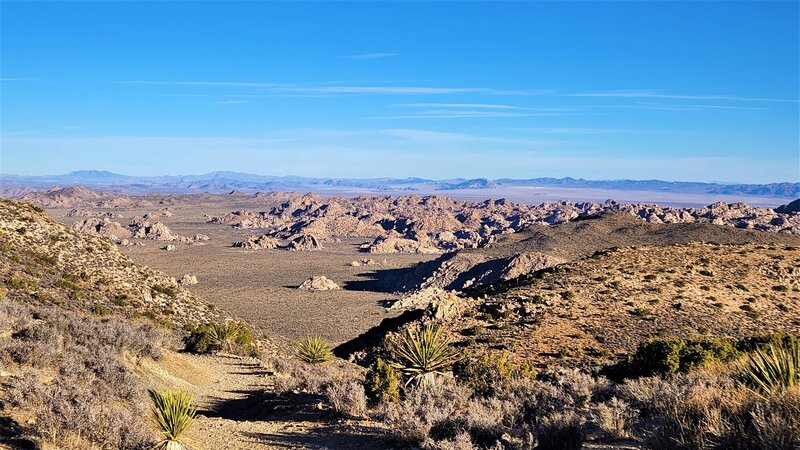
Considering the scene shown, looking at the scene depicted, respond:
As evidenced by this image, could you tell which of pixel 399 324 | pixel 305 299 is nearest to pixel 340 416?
pixel 399 324

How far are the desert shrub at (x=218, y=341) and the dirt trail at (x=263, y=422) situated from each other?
3208 millimetres

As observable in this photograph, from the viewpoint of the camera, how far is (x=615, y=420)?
7.25 meters

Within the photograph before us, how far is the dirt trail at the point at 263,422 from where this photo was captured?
9.44m

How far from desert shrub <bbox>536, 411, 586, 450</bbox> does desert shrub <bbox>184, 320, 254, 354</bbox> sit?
1506 cm

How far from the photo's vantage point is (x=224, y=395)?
1520cm

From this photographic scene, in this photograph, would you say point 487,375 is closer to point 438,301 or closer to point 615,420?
point 615,420

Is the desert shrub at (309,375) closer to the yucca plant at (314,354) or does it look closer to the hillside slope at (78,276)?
the yucca plant at (314,354)

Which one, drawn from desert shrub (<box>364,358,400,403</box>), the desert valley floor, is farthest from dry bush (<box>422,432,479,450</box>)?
desert shrub (<box>364,358,400,403</box>)

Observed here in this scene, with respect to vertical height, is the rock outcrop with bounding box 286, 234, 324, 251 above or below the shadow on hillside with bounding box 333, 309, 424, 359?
below

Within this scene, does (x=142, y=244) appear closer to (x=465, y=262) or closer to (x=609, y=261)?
(x=465, y=262)

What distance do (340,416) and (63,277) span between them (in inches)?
762

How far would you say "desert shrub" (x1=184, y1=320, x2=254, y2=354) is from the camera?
19906 mm

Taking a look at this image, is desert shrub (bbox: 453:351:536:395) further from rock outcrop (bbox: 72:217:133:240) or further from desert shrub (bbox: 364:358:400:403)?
rock outcrop (bbox: 72:217:133:240)

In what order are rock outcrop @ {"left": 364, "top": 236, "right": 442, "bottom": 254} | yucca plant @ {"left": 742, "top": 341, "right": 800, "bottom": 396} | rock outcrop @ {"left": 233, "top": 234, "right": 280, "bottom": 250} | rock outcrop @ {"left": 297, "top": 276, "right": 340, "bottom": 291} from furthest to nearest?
rock outcrop @ {"left": 364, "top": 236, "right": 442, "bottom": 254}
rock outcrop @ {"left": 233, "top": 234, "right": 280, "bottom": 250}
rock outcrop @ {"left": 297, "top": 276, "right": 340, "bottom": 291}
yucca plant @ {"left": 742, "top": 341, "right": 800, "bottom": 396}
